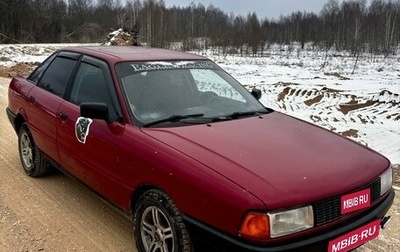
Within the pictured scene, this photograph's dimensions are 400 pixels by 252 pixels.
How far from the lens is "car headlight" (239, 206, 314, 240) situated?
2039 millimetres

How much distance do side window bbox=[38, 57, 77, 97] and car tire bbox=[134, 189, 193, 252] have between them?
1.69 m

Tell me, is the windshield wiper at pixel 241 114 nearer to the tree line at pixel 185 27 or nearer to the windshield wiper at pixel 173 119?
the windshield wiper at pixel 173 119

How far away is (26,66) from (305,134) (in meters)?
17.2

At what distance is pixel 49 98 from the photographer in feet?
13.0

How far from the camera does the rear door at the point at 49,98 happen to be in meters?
3.84

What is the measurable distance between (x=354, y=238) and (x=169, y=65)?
2.03m

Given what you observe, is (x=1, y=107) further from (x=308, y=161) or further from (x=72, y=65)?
(x=308, y=161)

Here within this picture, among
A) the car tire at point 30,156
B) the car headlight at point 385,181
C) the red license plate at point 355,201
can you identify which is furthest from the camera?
the car tire at point 30,156

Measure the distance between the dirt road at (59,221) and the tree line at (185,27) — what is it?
2859 cm

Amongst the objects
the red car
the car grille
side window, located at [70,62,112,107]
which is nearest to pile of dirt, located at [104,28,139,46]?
the red car

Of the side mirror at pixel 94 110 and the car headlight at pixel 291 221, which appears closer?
the car headlight at pixel 291 221

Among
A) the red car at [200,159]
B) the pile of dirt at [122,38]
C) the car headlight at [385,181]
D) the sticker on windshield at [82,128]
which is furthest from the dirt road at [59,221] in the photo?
the pile of dirt at [122,38]

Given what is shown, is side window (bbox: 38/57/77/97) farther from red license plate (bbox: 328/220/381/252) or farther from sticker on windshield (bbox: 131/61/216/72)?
red license plate (bbox: 328/220/381/252)

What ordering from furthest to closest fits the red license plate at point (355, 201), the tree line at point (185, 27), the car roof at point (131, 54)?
1. the tree line at point (185, 27)
2. the car roof at point (131, 54)
3. the red license plate at point (355, 201)
